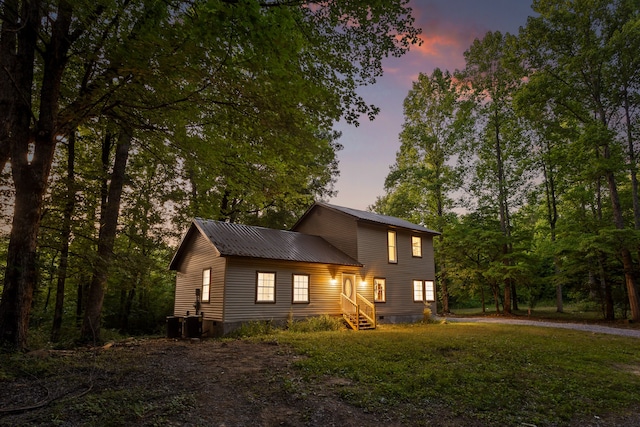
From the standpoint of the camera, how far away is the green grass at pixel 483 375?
5.12m

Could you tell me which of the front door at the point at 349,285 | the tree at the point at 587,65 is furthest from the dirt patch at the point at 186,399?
the tree at the point at 587,65

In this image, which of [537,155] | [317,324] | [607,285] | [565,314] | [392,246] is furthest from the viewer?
[537,155]

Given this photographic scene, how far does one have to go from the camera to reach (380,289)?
18.9m

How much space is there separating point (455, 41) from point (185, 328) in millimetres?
15689

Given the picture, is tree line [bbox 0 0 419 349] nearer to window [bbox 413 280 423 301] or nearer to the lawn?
the lawn

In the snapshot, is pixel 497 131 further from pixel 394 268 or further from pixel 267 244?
pixel 267 244

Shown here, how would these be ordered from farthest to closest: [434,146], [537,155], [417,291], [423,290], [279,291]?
[434,146] < [537,155] < [423,290] < [417,291] < [279,291]

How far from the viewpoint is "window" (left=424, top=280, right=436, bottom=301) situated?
70.1 feet

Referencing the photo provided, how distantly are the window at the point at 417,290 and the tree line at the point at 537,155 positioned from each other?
228 inches

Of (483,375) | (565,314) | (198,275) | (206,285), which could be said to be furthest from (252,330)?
(565,314)

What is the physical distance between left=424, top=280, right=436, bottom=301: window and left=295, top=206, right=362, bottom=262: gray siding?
632 centimetres

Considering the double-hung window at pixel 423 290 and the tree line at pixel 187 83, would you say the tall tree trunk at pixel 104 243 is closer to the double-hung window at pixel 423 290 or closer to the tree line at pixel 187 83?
the tree line at pixel 187 83

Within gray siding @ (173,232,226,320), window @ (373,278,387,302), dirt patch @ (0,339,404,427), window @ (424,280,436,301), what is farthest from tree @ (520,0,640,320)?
gray siding @ (173,232,226,320)

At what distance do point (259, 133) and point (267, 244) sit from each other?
9334mm
